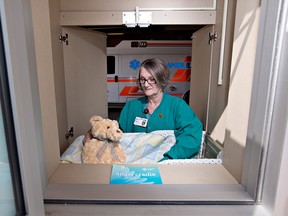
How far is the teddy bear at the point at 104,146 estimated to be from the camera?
4.36 feet

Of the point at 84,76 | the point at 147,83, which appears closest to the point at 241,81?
the point at 147,83

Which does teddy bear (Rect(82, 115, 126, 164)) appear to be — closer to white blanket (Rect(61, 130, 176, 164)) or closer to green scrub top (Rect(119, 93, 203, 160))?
white blanket (Rect(61, 130, 176, 164))

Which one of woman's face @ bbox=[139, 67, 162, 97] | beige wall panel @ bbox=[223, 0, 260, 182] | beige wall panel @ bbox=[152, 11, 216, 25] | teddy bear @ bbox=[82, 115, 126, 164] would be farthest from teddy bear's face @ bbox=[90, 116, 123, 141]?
beige wall panel @ bbox=[152, 11, 216, 25]

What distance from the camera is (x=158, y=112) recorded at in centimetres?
181

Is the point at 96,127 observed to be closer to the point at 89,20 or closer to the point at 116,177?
the point at 116,177

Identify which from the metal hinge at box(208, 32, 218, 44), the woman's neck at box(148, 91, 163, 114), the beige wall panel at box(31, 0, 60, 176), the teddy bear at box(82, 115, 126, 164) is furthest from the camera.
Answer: the woman's neck at box(148, 91, 163, 114)

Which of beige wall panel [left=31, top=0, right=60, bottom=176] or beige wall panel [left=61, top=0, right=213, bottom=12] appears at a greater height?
beige wall panel [left=61, top=0, right=213, bottom=12]

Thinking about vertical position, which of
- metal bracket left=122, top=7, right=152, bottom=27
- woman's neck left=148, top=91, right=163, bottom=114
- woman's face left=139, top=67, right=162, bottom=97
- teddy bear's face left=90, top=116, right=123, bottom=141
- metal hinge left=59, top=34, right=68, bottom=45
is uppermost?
metal bracket left=122, top=7, right=152, bottom=27

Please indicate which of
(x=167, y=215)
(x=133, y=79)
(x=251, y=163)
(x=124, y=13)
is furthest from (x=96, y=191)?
(x=133, y=79)

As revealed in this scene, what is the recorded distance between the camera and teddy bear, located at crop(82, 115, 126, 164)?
4.36ft

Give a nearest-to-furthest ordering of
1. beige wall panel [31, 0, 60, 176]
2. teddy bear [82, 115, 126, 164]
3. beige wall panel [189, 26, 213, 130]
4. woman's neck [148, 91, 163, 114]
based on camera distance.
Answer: beige wall panel [31, 0, 60, 176] → teddy bear [82, 115, 126, 164] → beige wall panel [189, 26, 213, 130] → woman's neck [148, 91, 163, 114]

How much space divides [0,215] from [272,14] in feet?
2.69

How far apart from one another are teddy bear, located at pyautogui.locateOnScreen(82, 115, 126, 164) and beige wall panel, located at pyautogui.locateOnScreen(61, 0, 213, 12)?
Answer: 2.77 ft

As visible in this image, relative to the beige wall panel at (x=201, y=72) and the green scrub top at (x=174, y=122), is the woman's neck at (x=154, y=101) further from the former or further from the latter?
the beige wall panel at (x=201, y=72)
